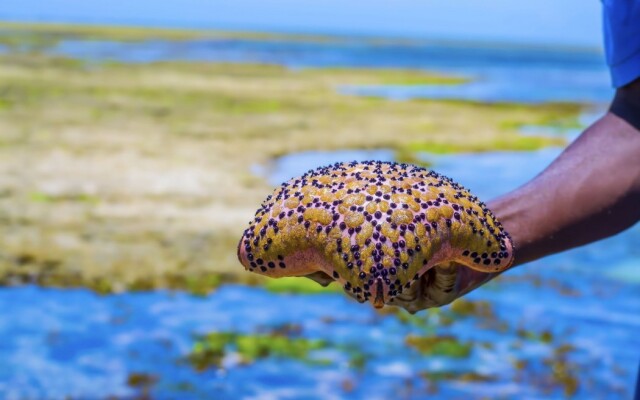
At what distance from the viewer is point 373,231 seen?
128 centimetres

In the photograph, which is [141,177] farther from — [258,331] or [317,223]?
[317,223]

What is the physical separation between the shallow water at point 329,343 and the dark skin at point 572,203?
4960mm

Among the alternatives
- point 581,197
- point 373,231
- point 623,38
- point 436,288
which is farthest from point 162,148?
point 373,231

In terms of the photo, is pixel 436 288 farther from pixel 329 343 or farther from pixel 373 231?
pixel 329 343

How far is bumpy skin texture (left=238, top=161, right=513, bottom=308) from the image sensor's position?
1271 mm

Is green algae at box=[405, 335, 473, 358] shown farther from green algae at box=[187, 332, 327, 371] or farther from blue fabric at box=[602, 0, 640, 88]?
blue fabric at box=[602, 0, 640, 88]

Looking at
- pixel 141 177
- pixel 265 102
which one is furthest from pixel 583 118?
pixel 141 177

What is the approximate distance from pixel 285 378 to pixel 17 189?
715 centimetres

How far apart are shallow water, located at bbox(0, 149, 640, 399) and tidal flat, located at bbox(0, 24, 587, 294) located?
2.34 ft

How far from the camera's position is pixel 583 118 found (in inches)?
1152

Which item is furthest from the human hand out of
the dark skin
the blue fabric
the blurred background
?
the blurred background

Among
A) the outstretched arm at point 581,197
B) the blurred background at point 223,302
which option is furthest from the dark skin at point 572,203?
the blurred background at point 223,302

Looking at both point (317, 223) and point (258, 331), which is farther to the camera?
point (258, 331)

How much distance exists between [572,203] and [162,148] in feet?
50.4
